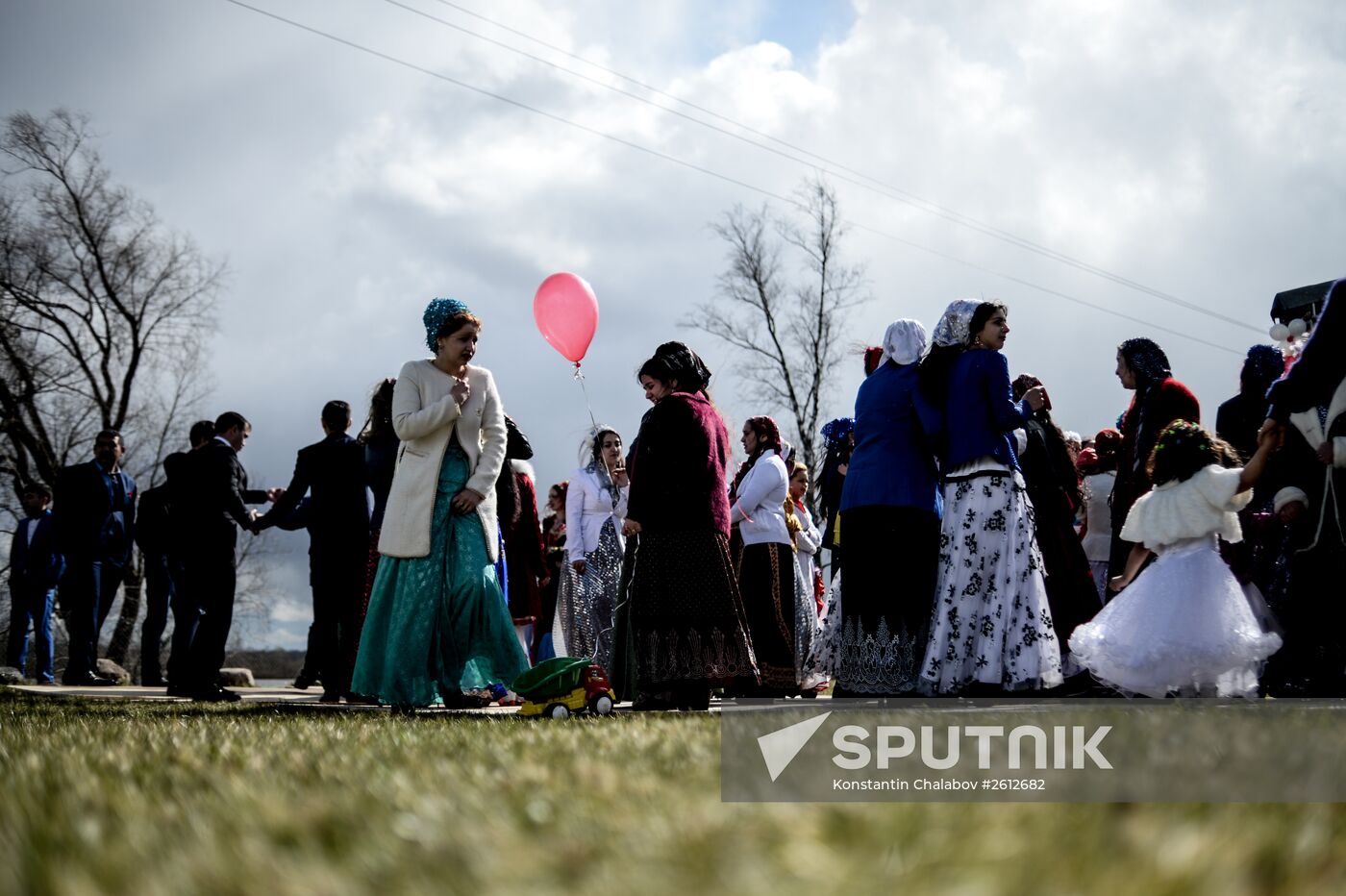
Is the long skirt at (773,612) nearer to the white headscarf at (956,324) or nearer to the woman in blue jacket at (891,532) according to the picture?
the woman in blue jacket at (891,532)

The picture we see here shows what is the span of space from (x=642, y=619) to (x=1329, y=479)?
3678mm

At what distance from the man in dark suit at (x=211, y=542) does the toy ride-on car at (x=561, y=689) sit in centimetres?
405

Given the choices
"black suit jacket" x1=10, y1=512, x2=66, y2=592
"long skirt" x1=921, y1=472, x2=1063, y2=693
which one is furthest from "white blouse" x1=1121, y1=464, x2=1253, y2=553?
"black suit jacket" x1=10, y1=512, x2=66, y2=592

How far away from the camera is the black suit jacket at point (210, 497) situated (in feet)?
34.6

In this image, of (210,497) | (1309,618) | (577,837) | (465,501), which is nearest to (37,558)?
(210,497)

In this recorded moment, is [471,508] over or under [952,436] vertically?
under

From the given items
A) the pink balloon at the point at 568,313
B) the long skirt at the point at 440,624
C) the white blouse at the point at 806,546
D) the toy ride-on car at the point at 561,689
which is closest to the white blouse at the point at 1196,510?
the toy ride-on car at the point at 561,689

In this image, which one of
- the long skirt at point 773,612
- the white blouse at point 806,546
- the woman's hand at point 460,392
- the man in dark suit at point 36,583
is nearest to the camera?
the woman's hand at point 460,392

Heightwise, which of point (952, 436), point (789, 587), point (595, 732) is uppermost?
point (952, 436)

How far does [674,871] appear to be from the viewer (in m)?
1.66

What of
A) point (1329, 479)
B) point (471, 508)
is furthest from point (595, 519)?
point (1329, 479)

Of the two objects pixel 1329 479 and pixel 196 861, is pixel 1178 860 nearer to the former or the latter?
pixel 196 861

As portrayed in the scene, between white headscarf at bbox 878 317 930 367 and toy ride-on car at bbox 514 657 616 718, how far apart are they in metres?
2.74

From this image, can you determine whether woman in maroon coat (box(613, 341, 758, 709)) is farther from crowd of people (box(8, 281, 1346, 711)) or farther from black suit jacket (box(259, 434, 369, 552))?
black suit jacket (box(259, 434, 369, 552))
